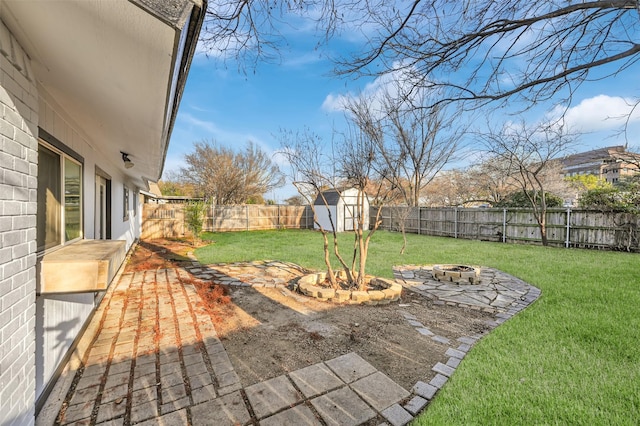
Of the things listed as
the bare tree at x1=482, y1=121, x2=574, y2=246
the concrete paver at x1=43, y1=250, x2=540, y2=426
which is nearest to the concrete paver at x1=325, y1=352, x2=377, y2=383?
the concrete paver at x1=43, y1=250, x2=540, y2=426

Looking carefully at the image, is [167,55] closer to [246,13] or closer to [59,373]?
[246,13]

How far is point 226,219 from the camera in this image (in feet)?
57.3

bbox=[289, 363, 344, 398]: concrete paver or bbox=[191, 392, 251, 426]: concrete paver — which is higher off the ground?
bbox=[191, 392, 251, 426]: concrete paver

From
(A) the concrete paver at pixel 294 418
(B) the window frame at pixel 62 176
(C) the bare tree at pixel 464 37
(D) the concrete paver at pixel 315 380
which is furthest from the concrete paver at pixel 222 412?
(C) the bare tree at pixel 464 37

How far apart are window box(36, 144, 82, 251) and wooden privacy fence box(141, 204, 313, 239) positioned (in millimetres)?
11436

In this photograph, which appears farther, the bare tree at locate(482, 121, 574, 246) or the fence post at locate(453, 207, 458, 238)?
the fence post at locate(453, 207, 458, 238)

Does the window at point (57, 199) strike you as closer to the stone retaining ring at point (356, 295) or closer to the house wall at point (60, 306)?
the house wall at point (60, 306)

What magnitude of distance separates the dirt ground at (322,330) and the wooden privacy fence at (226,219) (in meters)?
10.9

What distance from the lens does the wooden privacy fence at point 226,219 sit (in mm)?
14117

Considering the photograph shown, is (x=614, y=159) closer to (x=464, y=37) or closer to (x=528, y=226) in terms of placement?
(x=528, y=226)

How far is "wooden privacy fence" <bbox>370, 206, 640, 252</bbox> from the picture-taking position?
9438 mm

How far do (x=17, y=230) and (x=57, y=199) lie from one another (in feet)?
4.80

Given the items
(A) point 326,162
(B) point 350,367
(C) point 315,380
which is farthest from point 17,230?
(A) point 326,162

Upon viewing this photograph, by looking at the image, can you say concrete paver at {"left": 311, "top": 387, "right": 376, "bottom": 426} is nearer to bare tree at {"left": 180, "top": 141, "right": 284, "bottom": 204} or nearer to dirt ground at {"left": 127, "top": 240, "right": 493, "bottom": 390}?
dirt ground at {"left": 127, "top": 240, "right": 493, "bottom": 390}
